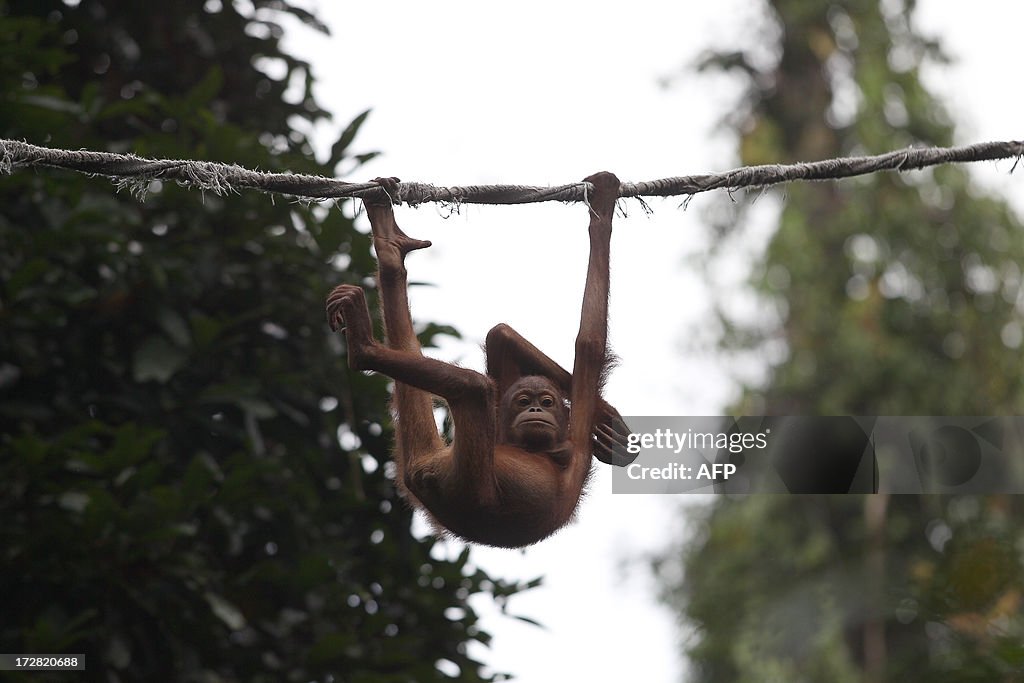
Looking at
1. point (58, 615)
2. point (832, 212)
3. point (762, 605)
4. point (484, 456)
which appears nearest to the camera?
point (484, 456)

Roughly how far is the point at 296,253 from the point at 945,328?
26.8ft

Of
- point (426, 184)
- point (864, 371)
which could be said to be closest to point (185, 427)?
point (426, 184)

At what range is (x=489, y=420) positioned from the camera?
4.20m

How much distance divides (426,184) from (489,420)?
921 millimetres

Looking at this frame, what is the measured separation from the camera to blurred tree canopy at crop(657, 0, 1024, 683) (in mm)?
11234

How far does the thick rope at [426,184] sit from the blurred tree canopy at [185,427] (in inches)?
55.9

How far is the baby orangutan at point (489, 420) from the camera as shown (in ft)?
13.3

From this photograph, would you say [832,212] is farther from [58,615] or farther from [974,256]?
[58,615]

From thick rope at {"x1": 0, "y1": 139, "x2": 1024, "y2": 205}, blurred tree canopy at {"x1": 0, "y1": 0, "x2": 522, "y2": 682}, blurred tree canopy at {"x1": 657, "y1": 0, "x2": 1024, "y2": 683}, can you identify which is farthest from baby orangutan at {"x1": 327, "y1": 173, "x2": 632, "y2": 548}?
blurred tree canopy at {"x1": 657, "y1": 0, "x2": 1024, "y2": 683}

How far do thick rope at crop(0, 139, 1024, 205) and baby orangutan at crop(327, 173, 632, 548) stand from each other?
17 cm

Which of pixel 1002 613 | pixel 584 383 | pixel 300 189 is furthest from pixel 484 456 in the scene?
pixel 1002 613

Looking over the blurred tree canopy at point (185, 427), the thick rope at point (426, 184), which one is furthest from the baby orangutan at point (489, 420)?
the blurred tree canopy at point (185, 427)

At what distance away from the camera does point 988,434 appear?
9.05 metres

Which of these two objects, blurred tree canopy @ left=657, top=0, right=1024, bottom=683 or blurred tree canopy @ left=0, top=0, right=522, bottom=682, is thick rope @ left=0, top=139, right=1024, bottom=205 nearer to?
blurred tree canopy @ left=0, top=0, right=522, bottom=682
